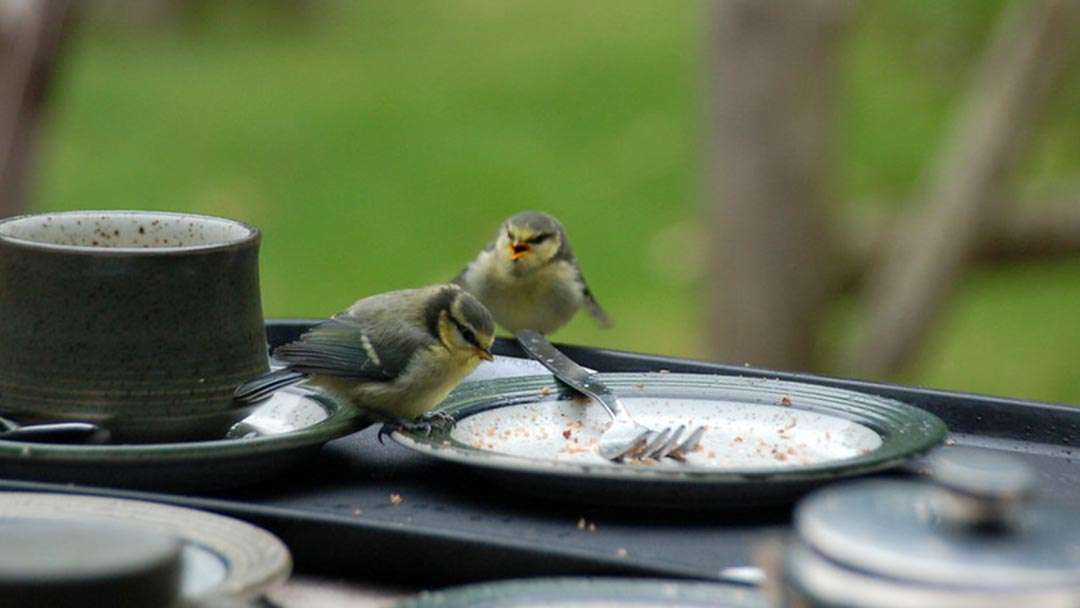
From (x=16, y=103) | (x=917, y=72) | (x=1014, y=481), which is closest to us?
(x=1014, y=481)

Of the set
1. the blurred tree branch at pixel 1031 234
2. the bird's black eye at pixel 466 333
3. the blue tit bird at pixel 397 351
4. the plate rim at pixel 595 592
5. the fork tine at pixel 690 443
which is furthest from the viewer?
the blurred tree branch at pixel 1031 234

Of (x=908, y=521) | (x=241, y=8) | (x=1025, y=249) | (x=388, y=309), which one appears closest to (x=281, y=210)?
(x=241, y=8)

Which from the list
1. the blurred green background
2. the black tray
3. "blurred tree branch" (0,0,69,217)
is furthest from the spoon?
the blurred green background

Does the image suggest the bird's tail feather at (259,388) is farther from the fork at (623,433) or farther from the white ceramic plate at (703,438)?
the fork at (623,433)

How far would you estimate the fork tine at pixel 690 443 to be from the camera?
2.47 meters

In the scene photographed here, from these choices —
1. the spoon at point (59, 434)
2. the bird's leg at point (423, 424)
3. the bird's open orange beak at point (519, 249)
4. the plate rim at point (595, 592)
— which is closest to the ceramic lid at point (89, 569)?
the plate rim at point (595, 592)

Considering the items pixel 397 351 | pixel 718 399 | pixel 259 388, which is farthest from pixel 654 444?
pixel 397 351

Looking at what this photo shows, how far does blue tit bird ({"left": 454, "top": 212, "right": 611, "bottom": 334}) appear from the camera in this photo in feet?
15.0

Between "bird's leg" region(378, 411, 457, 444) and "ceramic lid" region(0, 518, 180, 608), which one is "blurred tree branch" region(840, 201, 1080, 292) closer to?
"bird's leg" region(378, 411, 457, 444)

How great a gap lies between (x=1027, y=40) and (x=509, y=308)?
191 cm

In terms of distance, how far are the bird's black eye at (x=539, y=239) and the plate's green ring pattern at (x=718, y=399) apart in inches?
67.4

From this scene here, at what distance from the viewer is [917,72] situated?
20.9 feet

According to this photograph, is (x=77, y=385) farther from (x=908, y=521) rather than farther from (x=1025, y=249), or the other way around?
(x=1025, y=249)

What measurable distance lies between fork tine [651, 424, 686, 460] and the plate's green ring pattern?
0.41ft
